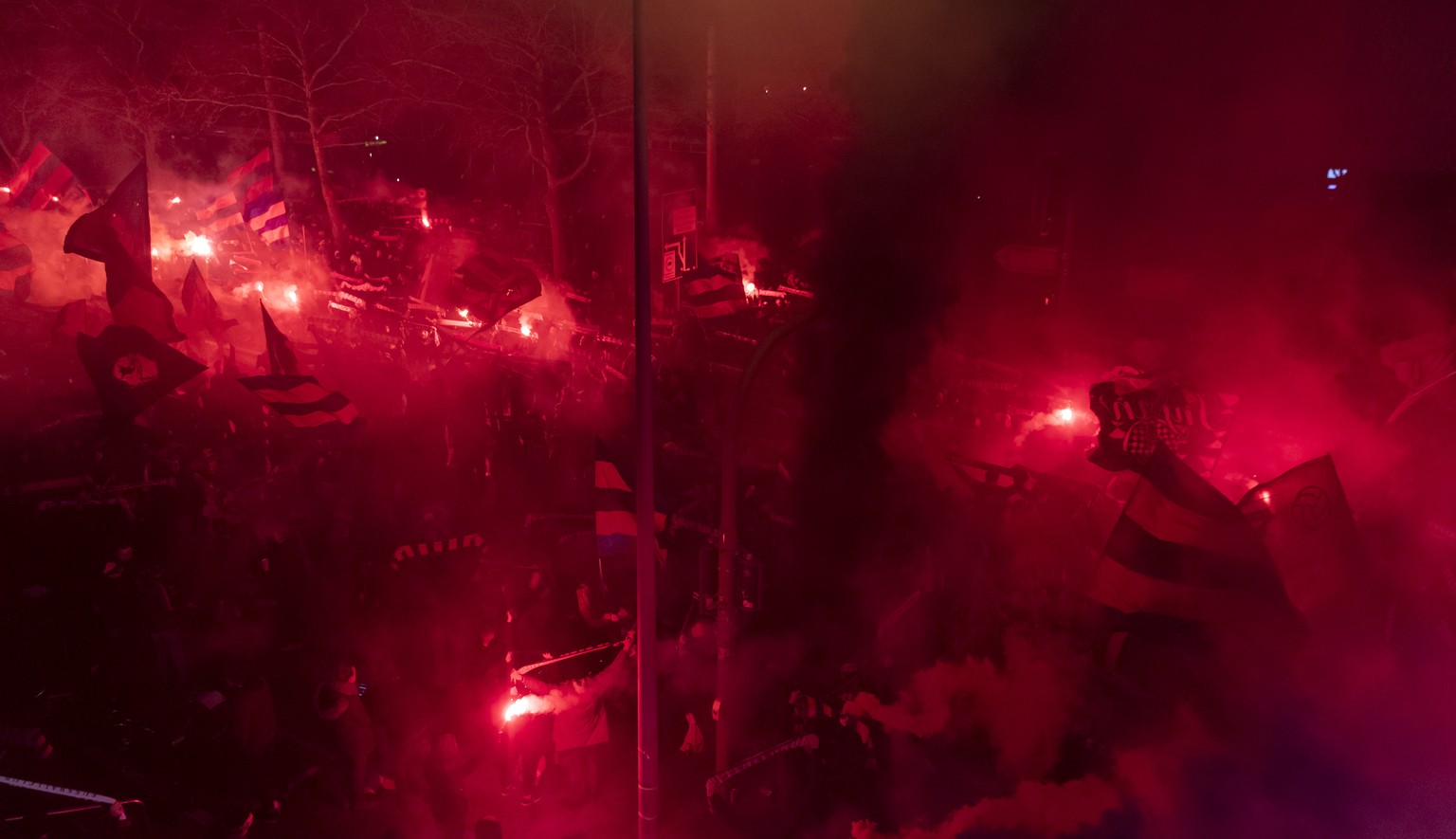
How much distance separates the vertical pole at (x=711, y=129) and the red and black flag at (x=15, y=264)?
13.0 metres

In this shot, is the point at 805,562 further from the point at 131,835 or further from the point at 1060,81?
the point at 131,835

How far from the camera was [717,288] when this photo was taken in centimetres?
1387

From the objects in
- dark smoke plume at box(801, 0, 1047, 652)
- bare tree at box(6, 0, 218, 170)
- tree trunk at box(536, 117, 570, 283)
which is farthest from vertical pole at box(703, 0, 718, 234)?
bare tree at box(6, 0, 218, 170)

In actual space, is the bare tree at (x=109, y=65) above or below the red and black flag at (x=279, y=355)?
above

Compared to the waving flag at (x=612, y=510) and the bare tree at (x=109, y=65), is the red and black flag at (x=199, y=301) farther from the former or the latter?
the waving flag at (x=612, y=510)

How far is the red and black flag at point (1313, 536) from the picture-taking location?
7066 mm

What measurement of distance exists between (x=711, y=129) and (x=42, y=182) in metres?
12.2

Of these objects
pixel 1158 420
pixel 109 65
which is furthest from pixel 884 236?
pixel 109 65

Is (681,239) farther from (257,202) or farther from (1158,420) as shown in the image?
(257,202)

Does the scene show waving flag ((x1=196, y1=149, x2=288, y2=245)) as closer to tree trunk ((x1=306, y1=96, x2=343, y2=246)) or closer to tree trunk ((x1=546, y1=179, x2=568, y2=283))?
tree trunk ((x1=306, y1=96, x2=343, y2=246))

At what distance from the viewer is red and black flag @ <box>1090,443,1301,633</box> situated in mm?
6500

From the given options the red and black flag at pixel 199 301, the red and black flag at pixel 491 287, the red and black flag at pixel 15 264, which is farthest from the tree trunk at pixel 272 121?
the red and black flag at pixel 491 287

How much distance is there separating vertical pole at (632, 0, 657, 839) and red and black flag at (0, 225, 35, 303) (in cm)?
1572

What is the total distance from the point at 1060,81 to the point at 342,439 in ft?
36.6
